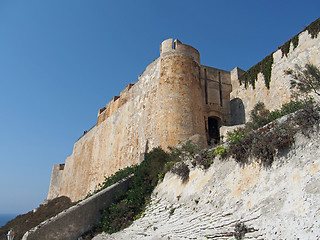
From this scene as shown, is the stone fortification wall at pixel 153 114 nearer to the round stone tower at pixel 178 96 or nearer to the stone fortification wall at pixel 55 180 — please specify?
the round stone tower at pixel 178 96

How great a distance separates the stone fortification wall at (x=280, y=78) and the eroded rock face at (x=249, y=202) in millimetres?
7874

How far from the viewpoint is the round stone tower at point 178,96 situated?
47.1ft

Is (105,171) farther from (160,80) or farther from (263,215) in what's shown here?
(263,215)

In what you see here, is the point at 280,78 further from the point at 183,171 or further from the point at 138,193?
the point at 138,193

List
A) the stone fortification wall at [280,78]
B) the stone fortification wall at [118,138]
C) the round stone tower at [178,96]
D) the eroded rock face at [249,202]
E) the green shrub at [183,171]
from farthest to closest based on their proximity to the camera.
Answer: the stone fortification wall at [118,138] → the round stone tower at [178,96] → the stone fortification wall at [280,78] → the green shrub at [183,171] → the eroded rock face at [249,202]

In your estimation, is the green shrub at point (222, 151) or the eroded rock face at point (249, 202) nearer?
the eroded rock face at point (249, 202)

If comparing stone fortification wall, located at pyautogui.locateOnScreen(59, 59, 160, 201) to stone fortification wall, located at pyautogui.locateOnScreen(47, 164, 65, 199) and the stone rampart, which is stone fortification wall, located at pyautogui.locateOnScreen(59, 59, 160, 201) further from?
stone fortification wall, located at pyautogui.locateOnScreen(47, 164, 65, 199)

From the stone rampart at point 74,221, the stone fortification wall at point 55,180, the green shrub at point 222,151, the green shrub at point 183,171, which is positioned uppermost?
the stone fortification wall at point 55,180

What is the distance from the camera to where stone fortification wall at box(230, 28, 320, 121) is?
13.3 meters

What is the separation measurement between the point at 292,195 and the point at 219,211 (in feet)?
6.34

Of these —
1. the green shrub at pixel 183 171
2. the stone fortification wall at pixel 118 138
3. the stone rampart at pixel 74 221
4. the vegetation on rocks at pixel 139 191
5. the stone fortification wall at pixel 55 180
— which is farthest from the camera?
the stone fortification wall at pixel 55 180

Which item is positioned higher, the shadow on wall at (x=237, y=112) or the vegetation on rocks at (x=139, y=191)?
the shadow on wall at (x=237, y=112)

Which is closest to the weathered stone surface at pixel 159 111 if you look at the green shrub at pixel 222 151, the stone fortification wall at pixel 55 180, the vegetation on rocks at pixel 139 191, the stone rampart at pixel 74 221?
the vegetation on rocks at pixel 139 191

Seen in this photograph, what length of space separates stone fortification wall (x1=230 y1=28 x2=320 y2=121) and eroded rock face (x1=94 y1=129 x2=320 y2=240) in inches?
310
